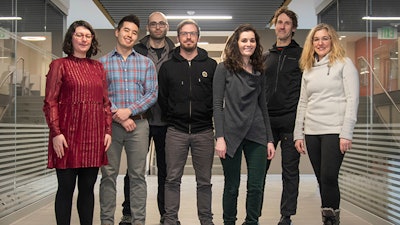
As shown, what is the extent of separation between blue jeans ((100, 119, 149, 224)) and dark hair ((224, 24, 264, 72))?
2.61 ft

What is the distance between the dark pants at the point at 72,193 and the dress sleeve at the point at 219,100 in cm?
85

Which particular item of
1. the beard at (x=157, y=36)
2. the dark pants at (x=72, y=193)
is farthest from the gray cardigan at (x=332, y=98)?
the dark pants at (x=72, y=193)

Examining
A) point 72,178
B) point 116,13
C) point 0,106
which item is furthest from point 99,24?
point 72,178

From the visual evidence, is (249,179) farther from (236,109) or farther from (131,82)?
(131,82)

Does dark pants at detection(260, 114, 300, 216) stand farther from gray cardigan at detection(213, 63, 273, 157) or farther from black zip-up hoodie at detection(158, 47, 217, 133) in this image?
black zip-up hoodie at detection(158, 47, 217, 133)

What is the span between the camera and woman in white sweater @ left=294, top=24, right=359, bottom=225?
3.02m

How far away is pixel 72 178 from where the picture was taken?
2.88 metres

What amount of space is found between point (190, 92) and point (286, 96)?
0.80 metres

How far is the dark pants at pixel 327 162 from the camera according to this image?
3.02 m

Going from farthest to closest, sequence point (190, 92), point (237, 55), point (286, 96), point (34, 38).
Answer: point (34, 38), point (286, 96), point (190, 92), point (237, 55)

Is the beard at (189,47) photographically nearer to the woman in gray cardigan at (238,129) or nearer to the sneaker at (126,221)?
the woman in gray cardigan at (238,129)

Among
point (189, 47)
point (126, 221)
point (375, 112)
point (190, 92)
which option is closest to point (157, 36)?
point (189, 47)

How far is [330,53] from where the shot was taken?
317 centimetres

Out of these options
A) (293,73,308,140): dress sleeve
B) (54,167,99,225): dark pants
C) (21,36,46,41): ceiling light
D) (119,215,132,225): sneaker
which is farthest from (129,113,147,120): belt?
(21,36,46,41): ceiling light
